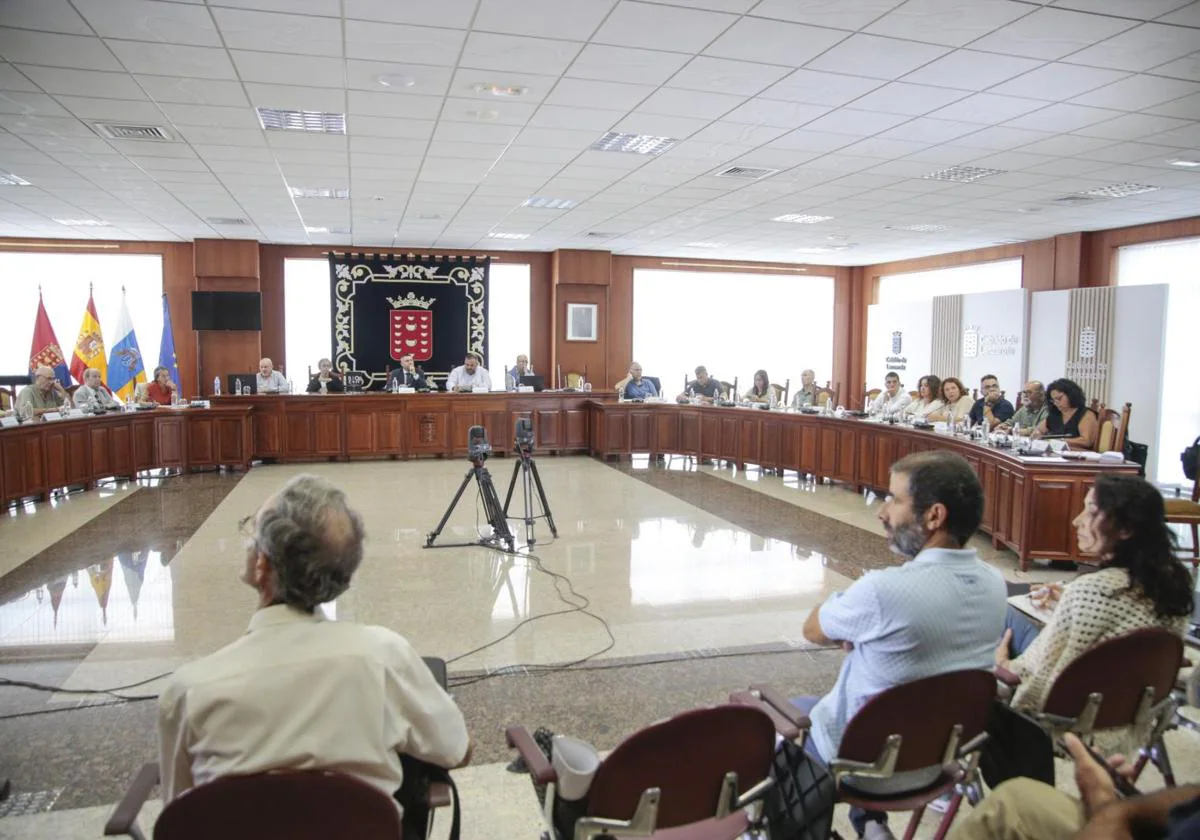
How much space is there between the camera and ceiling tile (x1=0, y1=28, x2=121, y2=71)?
4.09 m

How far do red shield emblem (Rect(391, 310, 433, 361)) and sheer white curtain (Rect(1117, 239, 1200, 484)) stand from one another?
10.2m

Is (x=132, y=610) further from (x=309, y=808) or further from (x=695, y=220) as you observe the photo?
(x=695, y=220)

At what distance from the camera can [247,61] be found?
443 centimetres

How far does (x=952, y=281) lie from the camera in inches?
530

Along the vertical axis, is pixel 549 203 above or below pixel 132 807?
above

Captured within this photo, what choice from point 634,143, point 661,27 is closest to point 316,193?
point 634,143

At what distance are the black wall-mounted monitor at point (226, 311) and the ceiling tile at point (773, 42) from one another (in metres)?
9.92

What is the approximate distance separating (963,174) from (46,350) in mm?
11234

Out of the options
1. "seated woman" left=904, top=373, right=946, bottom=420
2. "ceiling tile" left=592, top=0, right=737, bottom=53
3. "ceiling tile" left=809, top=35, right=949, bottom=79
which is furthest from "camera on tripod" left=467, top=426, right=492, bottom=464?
"seated woman" left=904, top=373, right=946, bottom=420

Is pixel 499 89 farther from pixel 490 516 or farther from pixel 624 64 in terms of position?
pixel 490 516

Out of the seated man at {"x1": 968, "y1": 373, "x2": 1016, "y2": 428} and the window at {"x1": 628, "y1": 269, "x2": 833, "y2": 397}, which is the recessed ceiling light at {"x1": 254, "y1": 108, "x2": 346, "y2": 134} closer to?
the seated man at {"x1": 968, "y1": 373, "x2": 1016, "y2": 428}

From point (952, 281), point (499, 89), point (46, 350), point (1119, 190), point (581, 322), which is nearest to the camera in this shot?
point (499, 89)

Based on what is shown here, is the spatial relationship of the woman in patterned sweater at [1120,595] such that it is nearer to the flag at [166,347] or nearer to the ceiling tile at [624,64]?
the ceiling tile at [624,64]

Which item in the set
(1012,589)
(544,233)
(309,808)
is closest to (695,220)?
(544,233)
